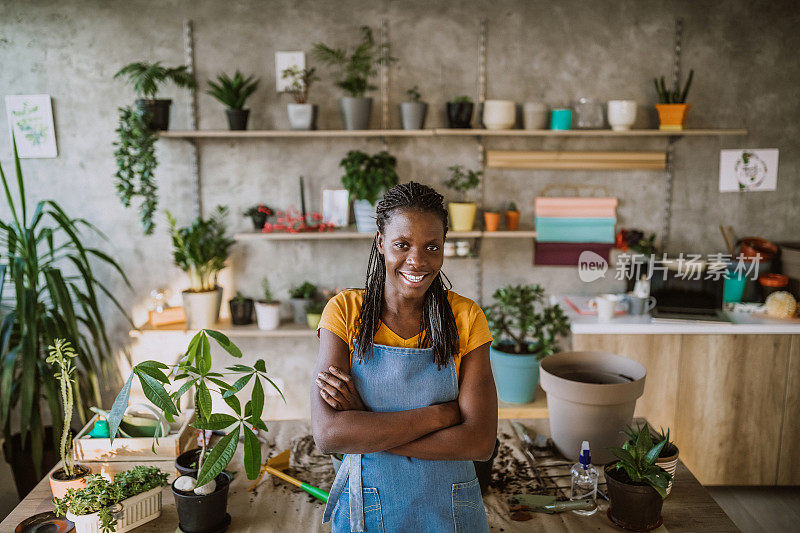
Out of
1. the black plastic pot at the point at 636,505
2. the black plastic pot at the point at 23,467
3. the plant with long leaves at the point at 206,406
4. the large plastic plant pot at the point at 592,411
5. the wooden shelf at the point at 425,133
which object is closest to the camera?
the plant with long leaves at the point at 206,406

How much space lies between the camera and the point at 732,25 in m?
3.40

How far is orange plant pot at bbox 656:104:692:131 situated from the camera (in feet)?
10.7

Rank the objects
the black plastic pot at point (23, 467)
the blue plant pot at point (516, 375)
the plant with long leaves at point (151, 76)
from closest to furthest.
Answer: the black plastic pot at point (23, 467) < the blue plant pot at point (516, 375) < the plant with long leaves at point (151, 76)

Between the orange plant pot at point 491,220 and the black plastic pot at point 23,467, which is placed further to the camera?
the orange plant pot at point 491,220

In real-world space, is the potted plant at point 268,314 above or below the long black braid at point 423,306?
below

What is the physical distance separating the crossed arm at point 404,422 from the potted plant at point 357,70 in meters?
2.04

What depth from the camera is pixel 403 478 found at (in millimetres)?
1414

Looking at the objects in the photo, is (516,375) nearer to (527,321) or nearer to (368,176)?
(527,321)

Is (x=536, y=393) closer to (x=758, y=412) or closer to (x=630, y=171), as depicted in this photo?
(x=758, y=412)

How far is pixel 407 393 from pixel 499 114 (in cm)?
223

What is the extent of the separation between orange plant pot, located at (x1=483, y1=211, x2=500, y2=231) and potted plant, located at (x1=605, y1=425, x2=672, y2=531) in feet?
6.39

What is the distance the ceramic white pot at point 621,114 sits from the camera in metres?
3.28

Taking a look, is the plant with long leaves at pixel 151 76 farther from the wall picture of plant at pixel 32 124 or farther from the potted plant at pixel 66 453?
the potted plant at pixel 66 453

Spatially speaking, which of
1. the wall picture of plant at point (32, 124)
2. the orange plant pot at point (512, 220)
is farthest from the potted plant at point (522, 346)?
the wall picture of plant at point (32, 124)
